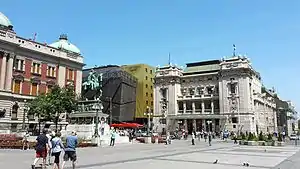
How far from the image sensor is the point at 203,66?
110250 millimetres

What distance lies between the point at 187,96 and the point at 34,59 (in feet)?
177

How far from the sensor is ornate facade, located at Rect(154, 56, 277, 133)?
8981 cm

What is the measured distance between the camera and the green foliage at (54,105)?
5131 centimetres

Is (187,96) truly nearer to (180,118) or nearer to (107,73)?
(180,118)

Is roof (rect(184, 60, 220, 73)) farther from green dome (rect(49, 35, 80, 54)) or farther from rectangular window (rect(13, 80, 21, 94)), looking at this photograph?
rectangular window (rect(13, 80, 21, 94))

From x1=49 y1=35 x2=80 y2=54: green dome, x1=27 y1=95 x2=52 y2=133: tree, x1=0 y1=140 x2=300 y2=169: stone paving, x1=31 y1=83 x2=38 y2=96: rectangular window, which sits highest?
x1=49 y1=35 x2=80 y2=54: green dome

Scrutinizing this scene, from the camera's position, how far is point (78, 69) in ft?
245

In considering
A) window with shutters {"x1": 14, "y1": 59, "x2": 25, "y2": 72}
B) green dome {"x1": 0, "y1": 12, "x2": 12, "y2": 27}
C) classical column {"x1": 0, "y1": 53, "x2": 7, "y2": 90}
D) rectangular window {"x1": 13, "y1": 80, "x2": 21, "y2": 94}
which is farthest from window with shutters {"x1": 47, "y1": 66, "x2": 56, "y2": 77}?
green dome {"x1": 0, "y1": 12, "x2": 12, "y2": 27}

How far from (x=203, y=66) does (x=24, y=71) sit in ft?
214

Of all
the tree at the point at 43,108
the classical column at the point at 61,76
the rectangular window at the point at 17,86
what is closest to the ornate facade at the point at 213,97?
the classical column at the point at 61,76

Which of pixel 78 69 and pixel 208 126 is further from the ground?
pixel 78 69

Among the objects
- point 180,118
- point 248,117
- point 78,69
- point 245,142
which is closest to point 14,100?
point 78,69

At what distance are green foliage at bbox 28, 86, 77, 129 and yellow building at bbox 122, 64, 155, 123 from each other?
5311 cm

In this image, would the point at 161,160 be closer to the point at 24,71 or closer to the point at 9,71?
the point at 9,71
